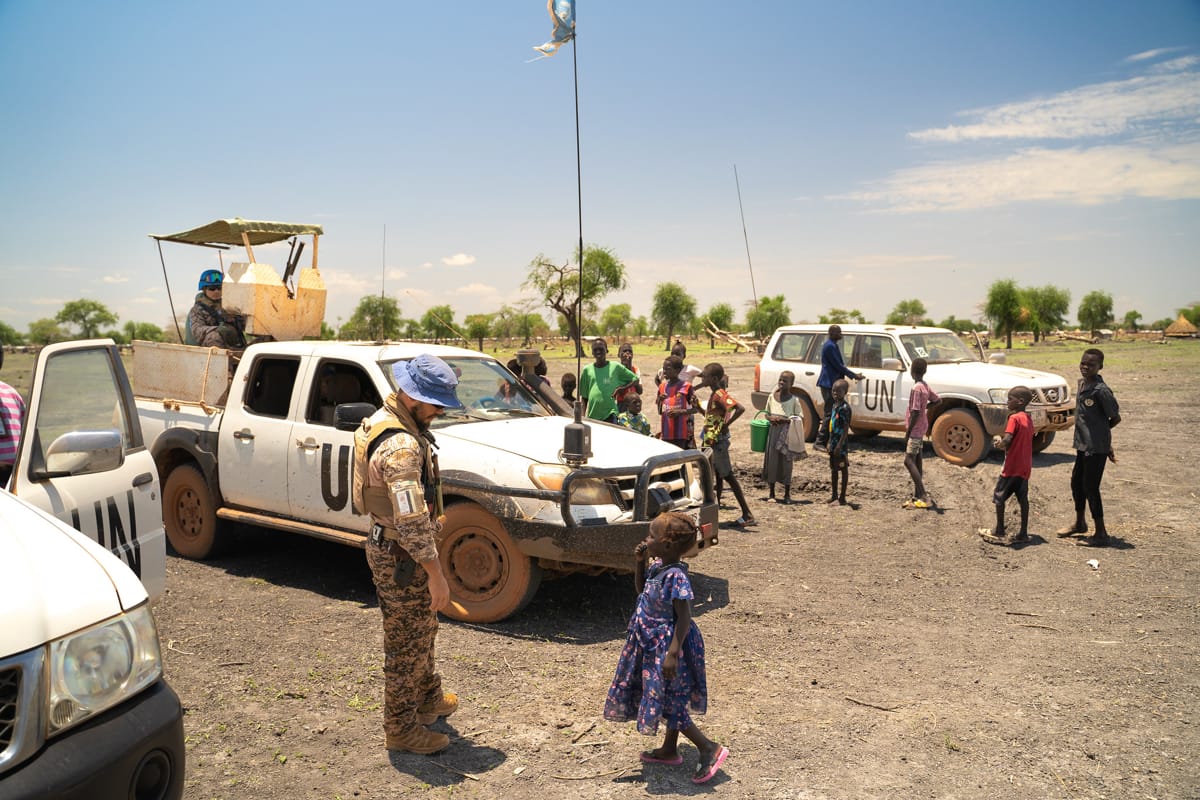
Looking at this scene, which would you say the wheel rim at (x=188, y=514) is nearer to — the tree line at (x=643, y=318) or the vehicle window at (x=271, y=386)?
the vehicle window at (x=271, y=386)

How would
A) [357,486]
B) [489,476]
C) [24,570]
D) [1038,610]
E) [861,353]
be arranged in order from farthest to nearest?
[861,353]
[1038,610]
[489,476]
[357,486]
[24,570]

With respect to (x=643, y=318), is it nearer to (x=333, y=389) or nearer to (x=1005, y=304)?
(x=1005, y=304)

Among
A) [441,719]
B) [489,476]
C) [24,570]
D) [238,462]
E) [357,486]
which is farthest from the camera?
[238,462]

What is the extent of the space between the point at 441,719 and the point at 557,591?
84.8 inches

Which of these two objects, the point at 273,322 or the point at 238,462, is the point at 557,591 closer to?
the point at 238,462

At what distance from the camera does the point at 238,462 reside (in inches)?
267

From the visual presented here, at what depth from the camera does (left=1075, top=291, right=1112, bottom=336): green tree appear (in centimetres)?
9306

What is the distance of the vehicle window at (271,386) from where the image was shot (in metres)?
6.85

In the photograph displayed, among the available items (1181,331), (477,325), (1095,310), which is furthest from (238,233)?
(1095,310)

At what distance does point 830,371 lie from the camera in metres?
13.3

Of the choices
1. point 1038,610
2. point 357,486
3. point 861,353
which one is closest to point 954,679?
point 1038,610

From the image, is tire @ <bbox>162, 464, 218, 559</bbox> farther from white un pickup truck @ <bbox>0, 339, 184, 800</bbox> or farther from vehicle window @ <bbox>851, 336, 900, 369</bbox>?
vehicle window @ <bbox>851, 336, 900, 369</bbox>

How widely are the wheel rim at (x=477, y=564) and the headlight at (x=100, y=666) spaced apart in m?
3.02

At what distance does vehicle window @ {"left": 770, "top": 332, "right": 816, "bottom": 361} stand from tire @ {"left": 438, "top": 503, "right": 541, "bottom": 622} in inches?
397
